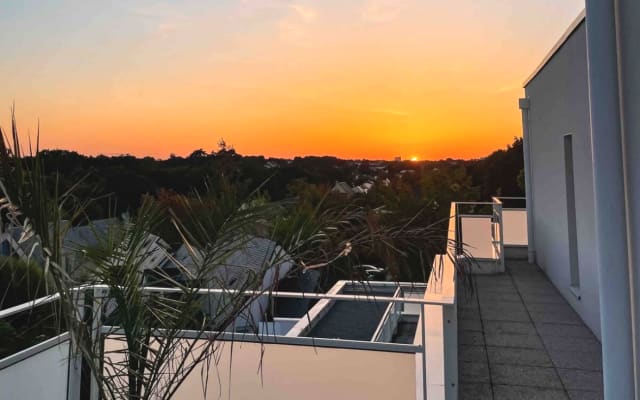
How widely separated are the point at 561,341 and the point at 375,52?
4.84 m

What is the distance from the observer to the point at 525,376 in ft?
11.2

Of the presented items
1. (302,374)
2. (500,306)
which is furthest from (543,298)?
(302,374)

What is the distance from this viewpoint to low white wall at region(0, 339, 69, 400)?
246cm

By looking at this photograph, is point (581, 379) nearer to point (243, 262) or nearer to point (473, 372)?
point (473, 372)

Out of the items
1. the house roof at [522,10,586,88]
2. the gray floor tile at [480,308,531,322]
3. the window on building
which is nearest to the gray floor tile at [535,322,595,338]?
the gray floor tile at [480,308,531,322]

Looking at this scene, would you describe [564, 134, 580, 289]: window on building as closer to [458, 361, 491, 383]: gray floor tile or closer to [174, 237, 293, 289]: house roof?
[458, 361, 491, 383]: gray floor tile

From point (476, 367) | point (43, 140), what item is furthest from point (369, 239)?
point (476, 367)

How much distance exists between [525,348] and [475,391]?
109cm

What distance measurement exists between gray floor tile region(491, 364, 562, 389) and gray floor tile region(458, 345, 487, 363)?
7.1 inches

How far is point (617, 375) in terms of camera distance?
158 centimetres

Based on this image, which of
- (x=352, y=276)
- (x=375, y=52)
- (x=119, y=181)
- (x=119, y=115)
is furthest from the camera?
(x=119, y=115)

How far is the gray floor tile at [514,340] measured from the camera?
408cm

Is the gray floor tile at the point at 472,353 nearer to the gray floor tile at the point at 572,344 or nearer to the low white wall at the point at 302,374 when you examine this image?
the gray floor tile at the point at 572,344

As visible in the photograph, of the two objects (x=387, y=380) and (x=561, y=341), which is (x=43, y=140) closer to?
(x=387, y=380)
